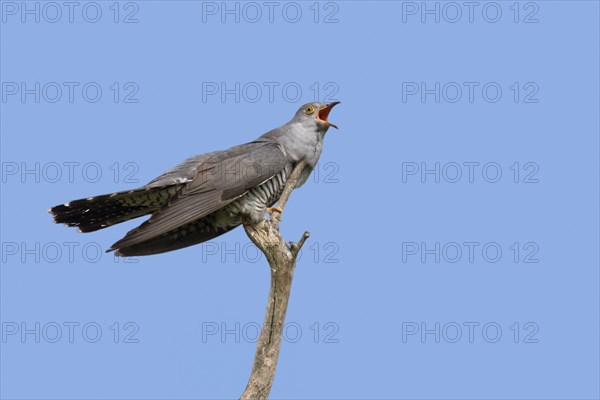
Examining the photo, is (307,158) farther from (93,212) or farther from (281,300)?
(93,212)

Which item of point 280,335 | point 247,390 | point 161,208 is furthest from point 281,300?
point 161,208

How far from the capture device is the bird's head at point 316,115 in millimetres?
5969

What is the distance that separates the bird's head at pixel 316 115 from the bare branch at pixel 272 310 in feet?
2.87

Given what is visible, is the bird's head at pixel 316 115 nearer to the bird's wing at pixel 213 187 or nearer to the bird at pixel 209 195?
the bird at pixel 209 195

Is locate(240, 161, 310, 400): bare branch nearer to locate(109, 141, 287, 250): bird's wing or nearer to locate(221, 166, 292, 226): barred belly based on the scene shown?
locate(221, 166, 292, 226): barred belly

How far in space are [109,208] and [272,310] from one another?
134 cm

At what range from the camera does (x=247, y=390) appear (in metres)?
Result: 5.57

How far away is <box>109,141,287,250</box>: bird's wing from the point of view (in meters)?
5.51

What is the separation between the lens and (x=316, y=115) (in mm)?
6016

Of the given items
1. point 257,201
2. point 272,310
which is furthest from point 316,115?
point 272,310

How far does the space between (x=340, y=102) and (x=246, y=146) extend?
2.54 feet

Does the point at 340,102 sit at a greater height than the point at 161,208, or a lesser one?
greater

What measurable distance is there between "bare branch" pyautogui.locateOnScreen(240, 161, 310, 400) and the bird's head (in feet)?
2.87

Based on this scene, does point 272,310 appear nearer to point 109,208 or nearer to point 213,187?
point 213,187
